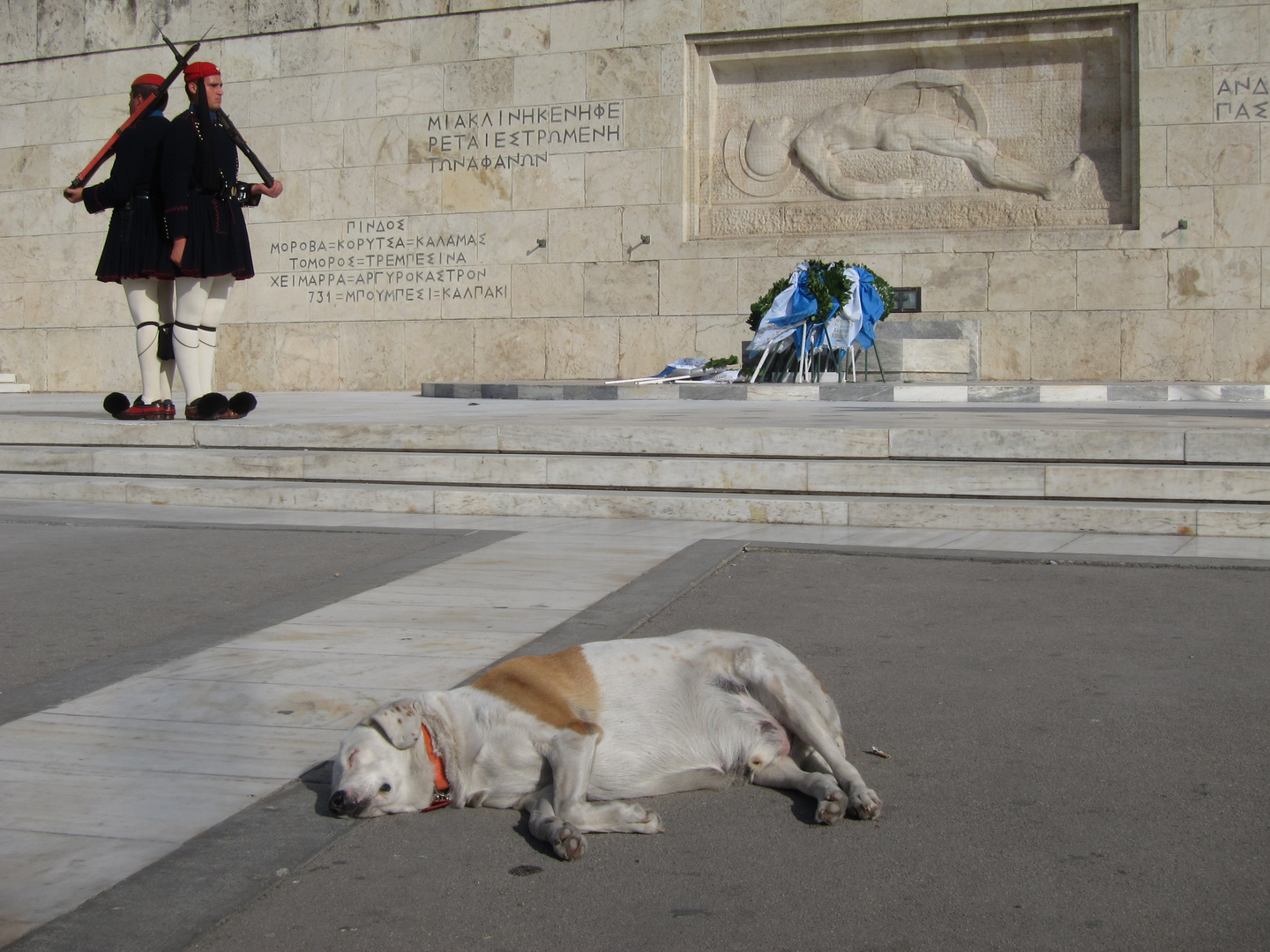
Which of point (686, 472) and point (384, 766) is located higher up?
point (686, 472)

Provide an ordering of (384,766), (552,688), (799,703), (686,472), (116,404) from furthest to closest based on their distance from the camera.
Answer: (116,404) < (686,472) < (799,703) < (552,688) < (384,766)

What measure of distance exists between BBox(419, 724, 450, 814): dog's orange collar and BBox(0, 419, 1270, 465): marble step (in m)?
5.70

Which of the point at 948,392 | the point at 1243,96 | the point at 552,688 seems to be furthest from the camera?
the point at 1243,96

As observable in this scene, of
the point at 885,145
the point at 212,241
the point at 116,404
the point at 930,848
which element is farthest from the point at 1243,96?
the point at 930,848

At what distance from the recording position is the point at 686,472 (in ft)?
26.9

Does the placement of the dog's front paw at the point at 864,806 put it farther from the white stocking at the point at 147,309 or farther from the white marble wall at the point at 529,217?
the white marble wall at the point at 529,217

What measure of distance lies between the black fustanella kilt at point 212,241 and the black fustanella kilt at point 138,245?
183 mm

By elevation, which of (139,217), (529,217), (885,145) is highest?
(885,145)

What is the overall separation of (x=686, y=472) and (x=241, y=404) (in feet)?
14.8

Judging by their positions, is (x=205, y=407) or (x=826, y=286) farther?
(x=826, y=286)

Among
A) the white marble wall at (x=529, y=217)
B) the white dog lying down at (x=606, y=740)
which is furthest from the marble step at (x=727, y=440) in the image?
the white marble wall at (x=529, y=217)

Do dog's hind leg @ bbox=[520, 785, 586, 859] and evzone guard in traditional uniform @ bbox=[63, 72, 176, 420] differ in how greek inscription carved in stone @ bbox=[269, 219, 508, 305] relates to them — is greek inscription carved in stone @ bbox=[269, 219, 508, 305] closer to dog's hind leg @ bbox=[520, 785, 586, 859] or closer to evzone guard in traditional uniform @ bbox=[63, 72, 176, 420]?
evzone guard in traditional uniform @ bbox=[63, 72, 176, 420]

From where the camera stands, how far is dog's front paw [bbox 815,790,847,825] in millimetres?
3074

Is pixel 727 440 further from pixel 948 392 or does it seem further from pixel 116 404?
pixel 948 392
